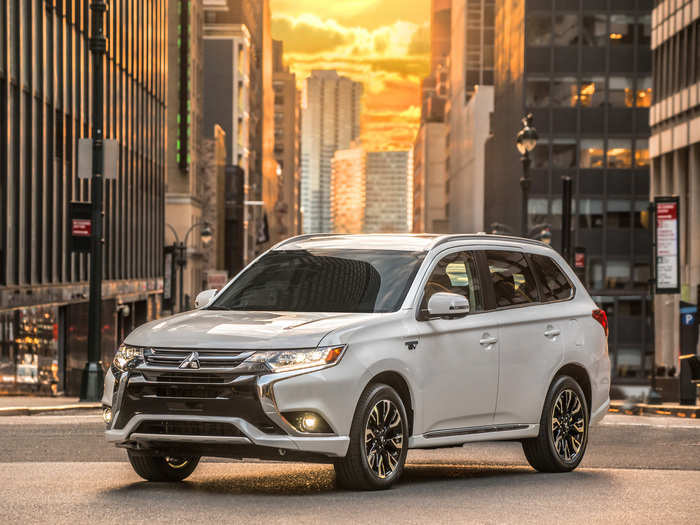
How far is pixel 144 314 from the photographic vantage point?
63812 millimetres

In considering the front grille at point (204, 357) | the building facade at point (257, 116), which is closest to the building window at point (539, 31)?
the building facade at point (257, 116)

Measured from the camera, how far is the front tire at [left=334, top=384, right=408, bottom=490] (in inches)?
358

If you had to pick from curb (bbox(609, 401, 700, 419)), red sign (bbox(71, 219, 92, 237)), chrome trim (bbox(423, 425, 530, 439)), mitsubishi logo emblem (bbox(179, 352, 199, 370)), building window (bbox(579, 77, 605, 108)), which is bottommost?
curb (bbox(609, 401, 700, 419))

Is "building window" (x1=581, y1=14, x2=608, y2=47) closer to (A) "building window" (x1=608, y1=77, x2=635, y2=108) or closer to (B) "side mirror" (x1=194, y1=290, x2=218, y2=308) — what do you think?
(A) "building window" (x1=608, y1=77, x2=635, y2=108)

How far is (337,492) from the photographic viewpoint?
934 cm

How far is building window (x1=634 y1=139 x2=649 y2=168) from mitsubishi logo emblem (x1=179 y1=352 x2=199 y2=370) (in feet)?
259

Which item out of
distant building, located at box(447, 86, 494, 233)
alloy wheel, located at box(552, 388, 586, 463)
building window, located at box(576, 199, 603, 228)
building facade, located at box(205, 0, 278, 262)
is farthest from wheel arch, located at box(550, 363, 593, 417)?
distant building, located at box(447, 86, 494, 233)

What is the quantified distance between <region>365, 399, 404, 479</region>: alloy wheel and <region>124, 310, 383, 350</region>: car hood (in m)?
0.66

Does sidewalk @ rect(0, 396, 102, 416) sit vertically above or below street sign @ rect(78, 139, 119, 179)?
below

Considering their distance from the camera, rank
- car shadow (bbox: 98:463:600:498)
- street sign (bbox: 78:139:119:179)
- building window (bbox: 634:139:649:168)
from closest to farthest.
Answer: car shadow (bbox: 98:463:600:498), street sign (bbox: 78:139:119:179), building window (bbox: 634:139:649:168)

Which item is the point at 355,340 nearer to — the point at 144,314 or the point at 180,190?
the point at 144,314

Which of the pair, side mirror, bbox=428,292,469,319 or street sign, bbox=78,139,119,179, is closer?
side mirror, bbox=428,292,469,319

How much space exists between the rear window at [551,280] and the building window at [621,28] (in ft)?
250

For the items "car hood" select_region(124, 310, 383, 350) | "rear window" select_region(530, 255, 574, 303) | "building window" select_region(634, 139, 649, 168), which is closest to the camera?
"car hood" select_region(124, 310, 383, 350)
